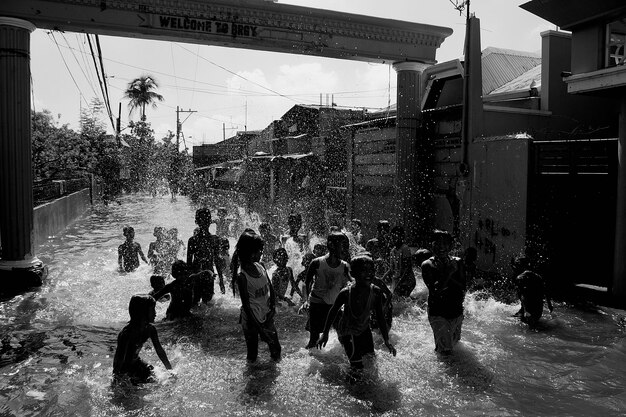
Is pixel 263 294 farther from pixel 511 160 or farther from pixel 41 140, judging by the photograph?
pixel 41 140

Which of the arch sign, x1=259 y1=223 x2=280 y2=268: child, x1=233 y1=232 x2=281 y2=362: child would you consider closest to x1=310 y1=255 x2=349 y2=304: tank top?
x1=233 y1=232 x2=281 y2=362: child

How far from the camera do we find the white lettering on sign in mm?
10148

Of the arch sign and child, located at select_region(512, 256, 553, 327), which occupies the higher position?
the arch sign

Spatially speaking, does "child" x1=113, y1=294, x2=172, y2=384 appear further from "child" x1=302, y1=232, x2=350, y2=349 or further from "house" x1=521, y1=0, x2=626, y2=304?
"house" x1=521, y1=0, x2=626, y2=304

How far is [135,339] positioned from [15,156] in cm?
589

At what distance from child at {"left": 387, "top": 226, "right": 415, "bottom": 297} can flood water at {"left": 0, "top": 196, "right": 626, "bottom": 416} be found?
11.1 inches

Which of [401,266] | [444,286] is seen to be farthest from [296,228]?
[444,286]

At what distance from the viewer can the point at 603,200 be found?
9992 mm

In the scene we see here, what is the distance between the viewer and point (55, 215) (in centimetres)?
1741

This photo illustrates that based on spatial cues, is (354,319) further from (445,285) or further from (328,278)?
(445,285)

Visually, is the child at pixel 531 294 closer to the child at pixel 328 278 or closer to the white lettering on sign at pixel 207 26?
the child at pixel 328 278

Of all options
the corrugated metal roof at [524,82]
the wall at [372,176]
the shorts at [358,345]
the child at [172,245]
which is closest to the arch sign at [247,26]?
the wall at [372,176]

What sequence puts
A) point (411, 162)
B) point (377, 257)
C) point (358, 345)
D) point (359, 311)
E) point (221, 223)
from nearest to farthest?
point (359, 311) < point (358, 345) < point (377, 257) < point (411, 162) < point (221, 223)

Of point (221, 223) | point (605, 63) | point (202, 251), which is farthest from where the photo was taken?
point (221, 223)
